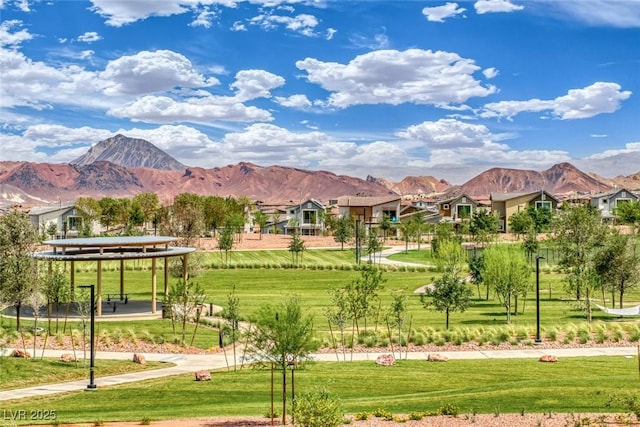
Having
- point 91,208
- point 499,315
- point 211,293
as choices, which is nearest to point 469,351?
point 499,315

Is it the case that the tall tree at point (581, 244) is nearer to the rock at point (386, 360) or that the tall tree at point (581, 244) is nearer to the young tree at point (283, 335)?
the rock at point (386, 360)

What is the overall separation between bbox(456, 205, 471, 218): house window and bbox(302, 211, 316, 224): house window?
2669 centimetres

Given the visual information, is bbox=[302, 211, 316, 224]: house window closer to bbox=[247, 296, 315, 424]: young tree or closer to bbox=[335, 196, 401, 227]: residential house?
bbox=[335, 196, 401, 227]: residential house

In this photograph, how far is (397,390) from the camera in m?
22.1

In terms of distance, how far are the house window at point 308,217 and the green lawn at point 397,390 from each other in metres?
92.6

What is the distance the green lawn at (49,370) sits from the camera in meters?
24.1

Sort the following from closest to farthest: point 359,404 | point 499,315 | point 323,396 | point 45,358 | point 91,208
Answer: point 323,396 → point 359,404 → point 45,358 → point 499,315 → point 91,208

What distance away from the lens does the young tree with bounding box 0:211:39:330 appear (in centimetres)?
3244

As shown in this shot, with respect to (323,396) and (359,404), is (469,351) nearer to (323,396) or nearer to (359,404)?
(359,404)

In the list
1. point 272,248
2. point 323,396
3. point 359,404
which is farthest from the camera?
point 272,248

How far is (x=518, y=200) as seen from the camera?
117 m

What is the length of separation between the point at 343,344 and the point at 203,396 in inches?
362

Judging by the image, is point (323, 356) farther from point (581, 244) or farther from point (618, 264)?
point (581, 244)

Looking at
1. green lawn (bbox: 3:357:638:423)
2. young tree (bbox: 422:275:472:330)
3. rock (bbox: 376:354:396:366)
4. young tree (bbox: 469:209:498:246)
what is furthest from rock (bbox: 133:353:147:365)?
young tree (bbox: 469:209:498:246)
